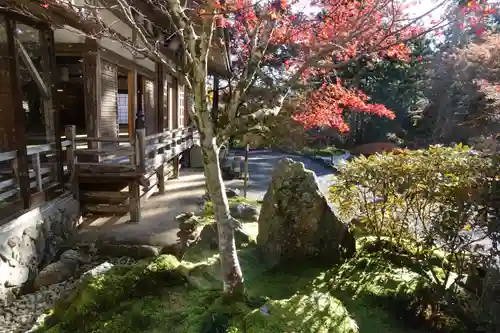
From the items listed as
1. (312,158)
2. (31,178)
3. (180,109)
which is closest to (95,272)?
(31,178)

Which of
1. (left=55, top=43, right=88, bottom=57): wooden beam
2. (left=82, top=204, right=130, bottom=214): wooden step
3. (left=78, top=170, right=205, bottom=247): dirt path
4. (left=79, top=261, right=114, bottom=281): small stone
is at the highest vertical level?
(left=55, top=43, right=88, bottom=57): wooden beam

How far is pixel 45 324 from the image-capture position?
11.4 feet

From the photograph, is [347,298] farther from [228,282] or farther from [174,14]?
[174,14]

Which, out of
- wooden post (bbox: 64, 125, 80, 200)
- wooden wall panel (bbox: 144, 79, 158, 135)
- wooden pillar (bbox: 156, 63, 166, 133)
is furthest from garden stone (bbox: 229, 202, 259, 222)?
wooden wall panel (bbox: 144, 79, 158, 135)

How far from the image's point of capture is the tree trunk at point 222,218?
3119 mm

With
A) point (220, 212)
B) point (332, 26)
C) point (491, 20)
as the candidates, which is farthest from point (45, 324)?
point (491, 20)

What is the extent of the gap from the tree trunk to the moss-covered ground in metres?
0.17

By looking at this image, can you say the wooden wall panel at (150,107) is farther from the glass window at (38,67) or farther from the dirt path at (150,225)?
the glass window at (38,67)

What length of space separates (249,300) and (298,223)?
2062 millimetres

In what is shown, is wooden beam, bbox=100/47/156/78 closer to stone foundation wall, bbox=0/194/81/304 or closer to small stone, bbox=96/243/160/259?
stone foundation wall, bbox=0/194/81/304

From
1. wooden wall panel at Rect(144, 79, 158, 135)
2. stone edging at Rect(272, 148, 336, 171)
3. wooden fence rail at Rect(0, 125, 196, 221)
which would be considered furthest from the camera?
stone edging at Rect(272, 148, 336, 171)

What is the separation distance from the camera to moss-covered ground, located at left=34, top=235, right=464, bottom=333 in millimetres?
2771

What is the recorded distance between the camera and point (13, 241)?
5477mm

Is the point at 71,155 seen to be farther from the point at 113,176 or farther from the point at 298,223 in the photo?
the point at 298,223
